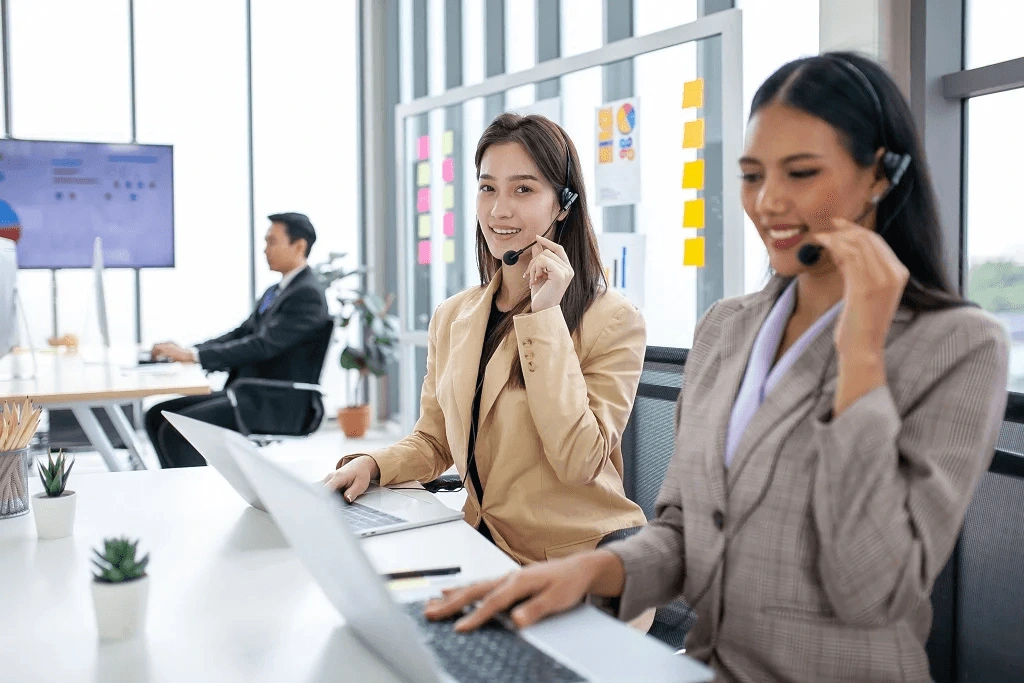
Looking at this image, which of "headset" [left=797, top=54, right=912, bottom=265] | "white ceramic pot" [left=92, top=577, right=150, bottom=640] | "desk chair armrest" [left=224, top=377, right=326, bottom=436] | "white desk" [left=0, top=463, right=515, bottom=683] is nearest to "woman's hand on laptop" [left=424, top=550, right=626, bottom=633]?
"white desk" [left=0, top=463, right=515, bottom=683]

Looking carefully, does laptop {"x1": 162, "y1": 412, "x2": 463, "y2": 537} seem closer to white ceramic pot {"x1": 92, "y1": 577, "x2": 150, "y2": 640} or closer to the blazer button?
white ceramic pot {"x1": 92, "y1": 577, "x2": 150, "y2": 640}

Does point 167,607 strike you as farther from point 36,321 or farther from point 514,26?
point 36,321

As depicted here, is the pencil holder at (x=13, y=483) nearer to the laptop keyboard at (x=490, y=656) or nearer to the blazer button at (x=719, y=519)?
the laptop keyboard at (x=490, y=656)

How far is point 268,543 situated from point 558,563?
0.57m

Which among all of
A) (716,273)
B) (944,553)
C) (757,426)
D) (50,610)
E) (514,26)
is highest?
(514,26)

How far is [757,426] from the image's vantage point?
1110mm

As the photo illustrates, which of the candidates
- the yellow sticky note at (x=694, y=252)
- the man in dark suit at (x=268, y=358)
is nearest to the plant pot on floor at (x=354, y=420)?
the man in dark suit at (x=268, y=358)

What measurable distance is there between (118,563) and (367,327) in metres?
5.12

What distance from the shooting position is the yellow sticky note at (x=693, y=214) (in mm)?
2953

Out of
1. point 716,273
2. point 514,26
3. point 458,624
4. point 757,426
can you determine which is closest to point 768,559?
point 757,426

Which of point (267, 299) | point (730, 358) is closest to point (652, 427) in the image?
point (730, 358)

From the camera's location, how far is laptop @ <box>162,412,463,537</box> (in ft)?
4.75

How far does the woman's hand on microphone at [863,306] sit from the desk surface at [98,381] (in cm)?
265

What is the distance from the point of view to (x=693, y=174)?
2967 millimetres
